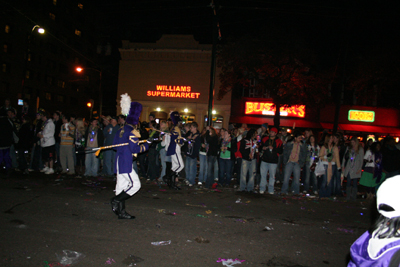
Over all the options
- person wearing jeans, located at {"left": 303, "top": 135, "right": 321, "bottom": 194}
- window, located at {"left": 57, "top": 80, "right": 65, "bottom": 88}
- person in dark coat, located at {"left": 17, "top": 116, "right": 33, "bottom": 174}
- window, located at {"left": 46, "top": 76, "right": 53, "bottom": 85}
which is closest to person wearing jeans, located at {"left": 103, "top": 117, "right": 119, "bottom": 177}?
person in dark coat, located at {"left": 17, "top": 116, "right": 33, "bottom": 174}

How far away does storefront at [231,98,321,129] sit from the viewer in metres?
27.1

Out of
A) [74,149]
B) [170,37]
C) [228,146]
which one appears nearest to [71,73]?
[170,37]

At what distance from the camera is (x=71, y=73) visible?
50000mm

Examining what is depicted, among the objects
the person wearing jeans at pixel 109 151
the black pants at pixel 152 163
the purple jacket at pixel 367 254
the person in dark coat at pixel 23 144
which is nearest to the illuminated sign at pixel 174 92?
the person wearing jeans at pixel 109 151

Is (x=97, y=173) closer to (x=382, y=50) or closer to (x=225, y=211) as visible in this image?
(x=225, y=211)

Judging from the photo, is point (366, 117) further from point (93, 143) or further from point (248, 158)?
point (93, 143)

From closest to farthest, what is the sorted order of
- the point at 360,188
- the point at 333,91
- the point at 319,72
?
the point at 360,188, the point at 319,72, the point at 333,91

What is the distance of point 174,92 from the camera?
2897cm

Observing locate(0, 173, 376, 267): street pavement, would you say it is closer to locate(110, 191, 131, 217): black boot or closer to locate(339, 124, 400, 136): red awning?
locate(110, 191, 131, 217): black boot

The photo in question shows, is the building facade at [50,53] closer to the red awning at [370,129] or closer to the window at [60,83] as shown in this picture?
the window at [60,83]

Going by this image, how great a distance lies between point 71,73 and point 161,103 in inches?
1160

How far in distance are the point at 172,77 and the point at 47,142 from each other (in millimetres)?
20796

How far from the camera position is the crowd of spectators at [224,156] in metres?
8.34

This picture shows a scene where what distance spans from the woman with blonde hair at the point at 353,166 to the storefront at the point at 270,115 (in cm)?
1864
